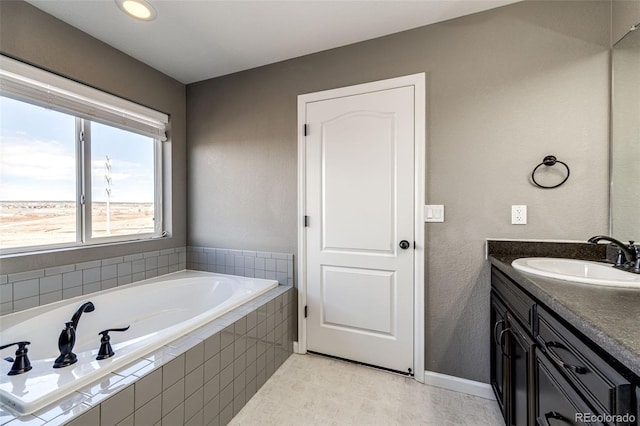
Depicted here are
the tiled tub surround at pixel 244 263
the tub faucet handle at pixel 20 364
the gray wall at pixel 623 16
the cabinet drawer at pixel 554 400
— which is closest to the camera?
the cabinet drawer at pixel 554 400

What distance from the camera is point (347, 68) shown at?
202 cm

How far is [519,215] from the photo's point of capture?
161cm

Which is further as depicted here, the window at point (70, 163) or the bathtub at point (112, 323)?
the window at point (70, 163)

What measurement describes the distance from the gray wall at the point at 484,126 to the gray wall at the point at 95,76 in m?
1.11

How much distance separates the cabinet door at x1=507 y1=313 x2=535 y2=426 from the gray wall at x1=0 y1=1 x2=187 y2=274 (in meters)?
2.67

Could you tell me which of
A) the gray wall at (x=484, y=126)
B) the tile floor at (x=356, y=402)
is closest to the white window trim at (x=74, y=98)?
the gray wall at (x=484, y=126)

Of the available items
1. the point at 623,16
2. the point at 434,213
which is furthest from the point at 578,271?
the point at 623,16

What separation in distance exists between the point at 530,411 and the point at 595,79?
174 cm

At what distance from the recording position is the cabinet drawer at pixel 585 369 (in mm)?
580

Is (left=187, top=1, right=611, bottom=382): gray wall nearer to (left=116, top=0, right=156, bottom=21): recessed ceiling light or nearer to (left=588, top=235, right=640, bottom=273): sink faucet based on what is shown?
(left=588, top=235, right=640, bottom=273): sink faucet

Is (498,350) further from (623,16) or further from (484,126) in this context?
(623,16)

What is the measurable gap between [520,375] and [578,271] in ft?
2.19

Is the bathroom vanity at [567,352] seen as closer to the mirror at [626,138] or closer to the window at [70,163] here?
the mirror at [626,138]

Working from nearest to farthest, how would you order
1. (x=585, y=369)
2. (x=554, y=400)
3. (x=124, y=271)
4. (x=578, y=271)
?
1. (x=585, y=369)
2. (x=554, y=400)
3. (x=578, y=271)
4. (x=124, y=271)
